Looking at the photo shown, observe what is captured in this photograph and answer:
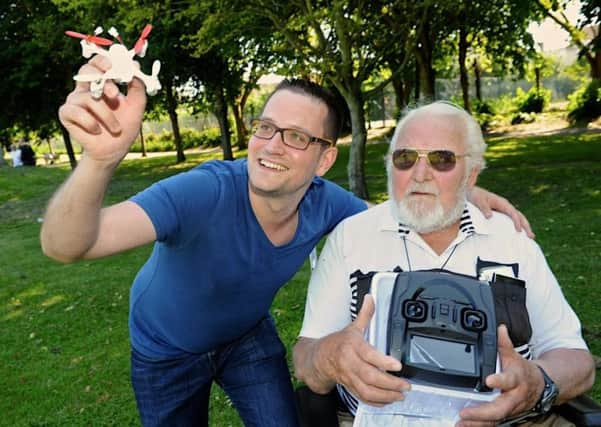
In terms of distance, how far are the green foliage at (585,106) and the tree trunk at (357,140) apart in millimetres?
14977

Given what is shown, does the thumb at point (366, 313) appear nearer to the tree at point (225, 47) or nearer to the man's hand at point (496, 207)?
the man's hand at point (496, 207)

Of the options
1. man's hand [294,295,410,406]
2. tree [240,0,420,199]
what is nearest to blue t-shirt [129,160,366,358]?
man's hand [294,295,410,406]

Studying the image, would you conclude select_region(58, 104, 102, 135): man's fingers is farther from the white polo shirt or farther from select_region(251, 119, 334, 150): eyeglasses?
the white polo shirt

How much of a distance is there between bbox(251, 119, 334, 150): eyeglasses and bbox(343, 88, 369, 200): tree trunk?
29.8 ft

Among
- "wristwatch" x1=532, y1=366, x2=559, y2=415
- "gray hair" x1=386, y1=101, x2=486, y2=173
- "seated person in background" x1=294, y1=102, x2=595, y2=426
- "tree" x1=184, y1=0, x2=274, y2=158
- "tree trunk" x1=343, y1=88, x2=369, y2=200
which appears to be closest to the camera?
"wristwatch" x1=532, y1=366, x2=559, y2=415

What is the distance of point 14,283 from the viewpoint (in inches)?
301

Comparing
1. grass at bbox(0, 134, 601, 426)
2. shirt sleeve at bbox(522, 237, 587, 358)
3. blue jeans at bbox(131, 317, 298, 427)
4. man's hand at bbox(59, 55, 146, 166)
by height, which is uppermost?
man's hand at bbox(59, 55, 146, 166)

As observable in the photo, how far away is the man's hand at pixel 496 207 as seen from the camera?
8.12ft

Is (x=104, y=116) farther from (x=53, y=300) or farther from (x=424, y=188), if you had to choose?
(x=53, y=300)

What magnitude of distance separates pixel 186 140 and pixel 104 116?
38.0 m

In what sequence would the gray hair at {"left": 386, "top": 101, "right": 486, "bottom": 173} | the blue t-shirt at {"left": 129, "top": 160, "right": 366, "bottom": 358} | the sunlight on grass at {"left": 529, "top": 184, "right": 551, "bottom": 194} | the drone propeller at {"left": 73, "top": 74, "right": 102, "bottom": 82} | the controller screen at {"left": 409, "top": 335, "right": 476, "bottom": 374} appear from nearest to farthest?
the drone propeller at {"left": 73, "top": 74, "right": 102, "bottom": 82} → the controller screen at {"left": 409, "top": 335, "right": 476, "bottom": 374} → the blue t-shirt at {"left": 129, "top": 160, "right": 366, "bottom": 358} → the gray hair at {"left": 386, "top": 101, "right": 486, "bottom": 173} → the sunlight on grass at {"left": 529, "top": 184, "right": 551, "bottom": 194}

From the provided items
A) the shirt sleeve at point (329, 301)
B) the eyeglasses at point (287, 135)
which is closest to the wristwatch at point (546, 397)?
the shirt sleeve at point (329, 301)

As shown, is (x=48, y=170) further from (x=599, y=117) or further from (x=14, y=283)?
(x=599, y=117)

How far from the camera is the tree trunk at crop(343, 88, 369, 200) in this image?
11.3 m
